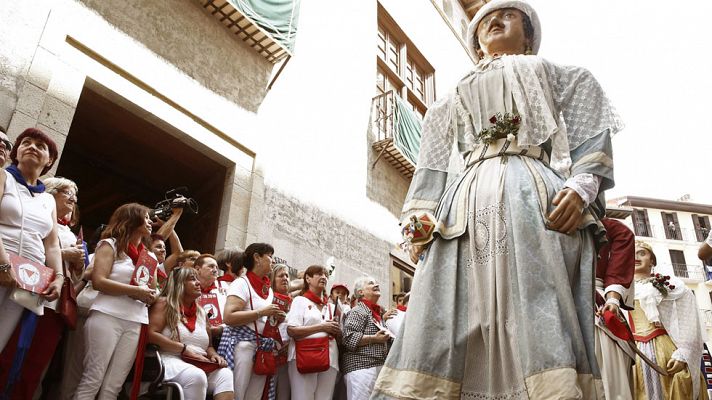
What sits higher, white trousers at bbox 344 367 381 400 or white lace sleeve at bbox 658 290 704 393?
white lace sleeve at bbox 658 290 704 393

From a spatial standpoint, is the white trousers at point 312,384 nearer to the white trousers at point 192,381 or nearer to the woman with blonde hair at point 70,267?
the white trousers at point 192,381

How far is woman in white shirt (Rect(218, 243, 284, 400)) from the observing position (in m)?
4.68

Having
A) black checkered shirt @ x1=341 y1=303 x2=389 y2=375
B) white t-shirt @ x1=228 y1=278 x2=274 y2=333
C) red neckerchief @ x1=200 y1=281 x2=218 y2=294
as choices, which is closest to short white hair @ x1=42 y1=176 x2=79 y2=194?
red neckerchief @ x1=200 y1=281 x2=218 y2=294

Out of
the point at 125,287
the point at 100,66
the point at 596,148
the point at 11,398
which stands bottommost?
the point at 11,398

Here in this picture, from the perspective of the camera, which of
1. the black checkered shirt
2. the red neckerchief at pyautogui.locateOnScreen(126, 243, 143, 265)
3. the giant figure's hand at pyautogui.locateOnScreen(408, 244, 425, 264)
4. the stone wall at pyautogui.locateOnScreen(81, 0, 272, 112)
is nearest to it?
the giant figure's hand at pyautogui.locateOnScreen(408, 244, 425, 264)

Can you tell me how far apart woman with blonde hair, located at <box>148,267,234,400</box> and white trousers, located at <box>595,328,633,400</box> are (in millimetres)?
2750

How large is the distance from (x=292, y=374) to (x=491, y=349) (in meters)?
3.51

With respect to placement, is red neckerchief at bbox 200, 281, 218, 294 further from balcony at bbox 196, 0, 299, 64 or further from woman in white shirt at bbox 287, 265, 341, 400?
balcony at bbox 196, 0, 299, 64

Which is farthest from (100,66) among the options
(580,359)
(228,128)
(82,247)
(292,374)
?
(580,359)

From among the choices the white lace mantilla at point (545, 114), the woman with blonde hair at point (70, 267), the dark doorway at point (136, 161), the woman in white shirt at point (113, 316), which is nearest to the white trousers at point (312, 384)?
Answer: the woman in white shirt at point (113, 316)

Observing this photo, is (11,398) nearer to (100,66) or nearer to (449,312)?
(449,312)

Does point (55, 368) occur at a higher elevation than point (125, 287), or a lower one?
lower

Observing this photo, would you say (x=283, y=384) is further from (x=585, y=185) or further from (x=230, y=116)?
(x=585, y=185)

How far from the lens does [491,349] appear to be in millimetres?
1999
